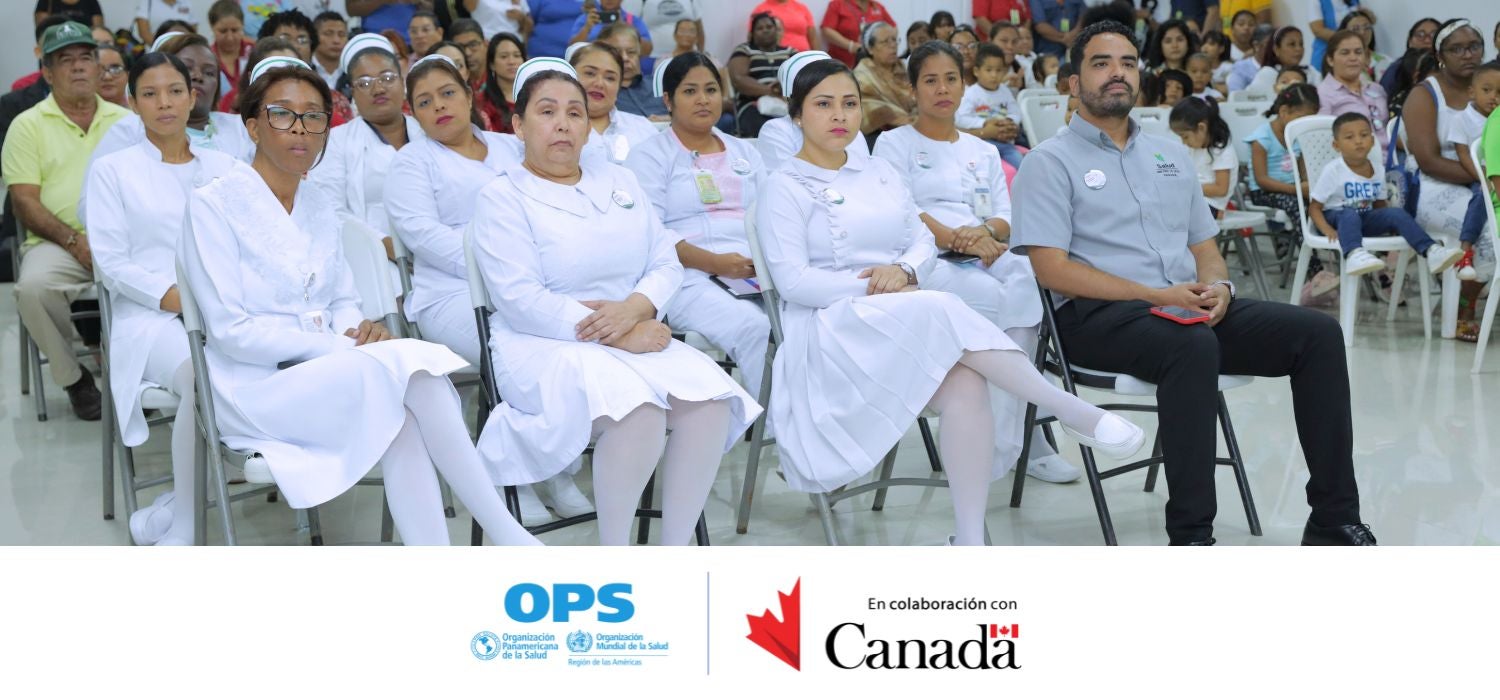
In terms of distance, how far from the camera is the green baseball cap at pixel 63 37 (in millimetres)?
4496

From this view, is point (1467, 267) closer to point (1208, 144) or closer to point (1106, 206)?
point (1208, 144)

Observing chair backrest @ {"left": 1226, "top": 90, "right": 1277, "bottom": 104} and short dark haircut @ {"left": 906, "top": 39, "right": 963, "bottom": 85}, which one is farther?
chair backrest @ {"left": 1226, "top": 90, "right": 1277, "bottom": 104}

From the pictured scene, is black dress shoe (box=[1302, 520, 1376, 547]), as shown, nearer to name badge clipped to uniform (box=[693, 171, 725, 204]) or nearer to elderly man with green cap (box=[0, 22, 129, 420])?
name badge clipped to uniform (box=[693, 171, 725, 204])

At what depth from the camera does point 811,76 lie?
3.50 metres

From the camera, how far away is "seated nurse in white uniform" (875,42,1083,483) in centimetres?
377

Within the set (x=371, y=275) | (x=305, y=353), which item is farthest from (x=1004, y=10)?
(x=305, y=353)

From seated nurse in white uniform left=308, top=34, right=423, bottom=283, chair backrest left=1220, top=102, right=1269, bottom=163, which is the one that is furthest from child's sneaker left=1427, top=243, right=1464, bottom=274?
seated nurse in white uniform left=308, top=34, right=423, bottom=283

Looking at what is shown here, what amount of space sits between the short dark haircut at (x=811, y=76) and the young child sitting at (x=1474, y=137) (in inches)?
113

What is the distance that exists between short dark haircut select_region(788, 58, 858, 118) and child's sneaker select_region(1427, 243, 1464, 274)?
9.79 ft

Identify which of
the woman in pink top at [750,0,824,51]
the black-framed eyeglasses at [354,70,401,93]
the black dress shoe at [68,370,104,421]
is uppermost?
the woman in pink top at [750,0,824,51]

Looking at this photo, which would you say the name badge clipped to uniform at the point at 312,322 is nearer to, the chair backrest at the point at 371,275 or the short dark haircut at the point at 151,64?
the chair backrest at the point at 371,275

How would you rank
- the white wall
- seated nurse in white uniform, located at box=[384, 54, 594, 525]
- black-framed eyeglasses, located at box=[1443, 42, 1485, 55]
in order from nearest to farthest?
seated nurse in white uniform, located at box=[384, 54, 594, 525] → black-framed eyeglasses, located at box=[1443, 42, 1485, 55] → the white wall
